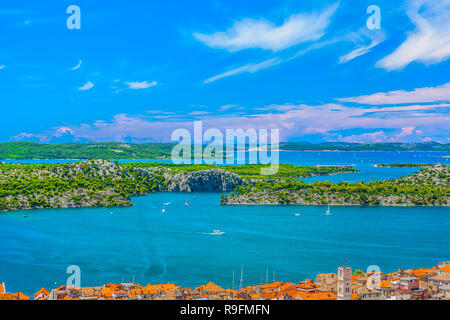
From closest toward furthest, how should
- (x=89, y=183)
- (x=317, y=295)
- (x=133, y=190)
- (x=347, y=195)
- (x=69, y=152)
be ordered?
(x=317, y=295)
(x=347, y=195)
(x=89, y=183)
(x=133, y=190)
(x=69, y=152)

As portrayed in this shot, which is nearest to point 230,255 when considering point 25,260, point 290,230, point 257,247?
point 257,247

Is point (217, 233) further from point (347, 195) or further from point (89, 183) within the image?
point (89, 183)

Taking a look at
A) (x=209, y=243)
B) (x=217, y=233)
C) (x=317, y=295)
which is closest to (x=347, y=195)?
(x=217, y=233)

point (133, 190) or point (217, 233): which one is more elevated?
point (133, 190)

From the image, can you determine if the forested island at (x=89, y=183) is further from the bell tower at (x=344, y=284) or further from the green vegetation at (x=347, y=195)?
the bell tower at (x=344, y=284)

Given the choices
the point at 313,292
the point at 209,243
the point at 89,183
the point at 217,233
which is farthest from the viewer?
the point at 89,183

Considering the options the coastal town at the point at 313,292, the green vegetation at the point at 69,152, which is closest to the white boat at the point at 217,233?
the coastal town at the point at 313,292

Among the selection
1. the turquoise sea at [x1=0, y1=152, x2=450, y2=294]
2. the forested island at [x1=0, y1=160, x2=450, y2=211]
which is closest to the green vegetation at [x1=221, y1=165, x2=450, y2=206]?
the forested island at [x1=0, y1=160, x2=450, y2=211]
